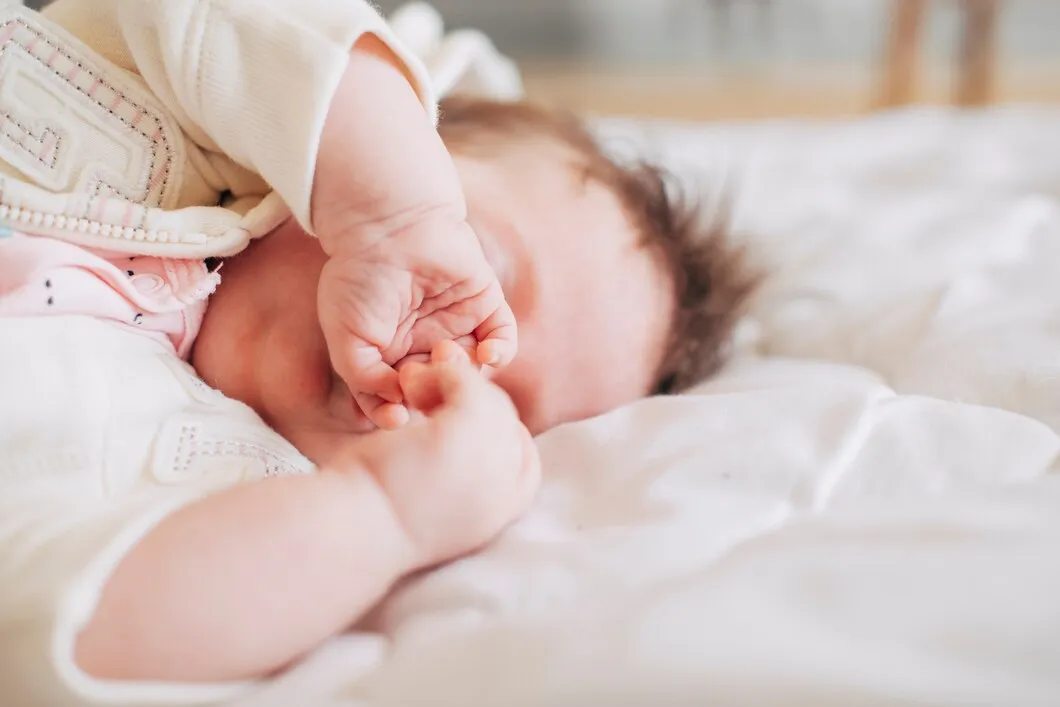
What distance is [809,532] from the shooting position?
0.50 m

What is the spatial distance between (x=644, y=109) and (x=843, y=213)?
1.60 meters

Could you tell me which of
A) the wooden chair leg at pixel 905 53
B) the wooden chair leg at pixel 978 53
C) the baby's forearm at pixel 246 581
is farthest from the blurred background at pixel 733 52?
the baby's forearm at pixel 246 581

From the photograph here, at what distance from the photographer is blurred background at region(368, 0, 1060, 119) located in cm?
261

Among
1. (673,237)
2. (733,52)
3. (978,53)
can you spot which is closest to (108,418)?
(673,237)

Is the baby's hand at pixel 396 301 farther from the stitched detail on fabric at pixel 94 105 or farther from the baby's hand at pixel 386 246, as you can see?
the stitched detail on fabric at pixel 94 105

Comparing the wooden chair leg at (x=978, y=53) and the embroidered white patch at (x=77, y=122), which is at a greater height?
the embroidered white patch at (x=77, y=122)

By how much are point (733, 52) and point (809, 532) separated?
2.72 metres

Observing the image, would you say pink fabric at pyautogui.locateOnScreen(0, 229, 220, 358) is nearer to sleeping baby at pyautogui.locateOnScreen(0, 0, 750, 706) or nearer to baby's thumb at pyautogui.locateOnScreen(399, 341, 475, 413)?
sleeping baby at pyautogui.locateOnScreen(0, 0, 750, 706)

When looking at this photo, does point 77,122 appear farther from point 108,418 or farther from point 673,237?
point 673,237

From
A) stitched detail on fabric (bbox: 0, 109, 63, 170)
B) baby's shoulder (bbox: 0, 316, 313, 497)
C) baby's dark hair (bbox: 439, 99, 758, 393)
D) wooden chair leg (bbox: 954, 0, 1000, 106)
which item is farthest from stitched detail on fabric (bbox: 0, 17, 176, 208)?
wooden chair leg (bbox: 954, 0, 1000, 106)

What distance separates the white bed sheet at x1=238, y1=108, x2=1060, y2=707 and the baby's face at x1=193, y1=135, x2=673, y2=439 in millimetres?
50

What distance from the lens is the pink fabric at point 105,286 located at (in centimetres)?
55

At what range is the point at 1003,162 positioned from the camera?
1.17m

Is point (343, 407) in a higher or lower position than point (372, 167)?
lower
